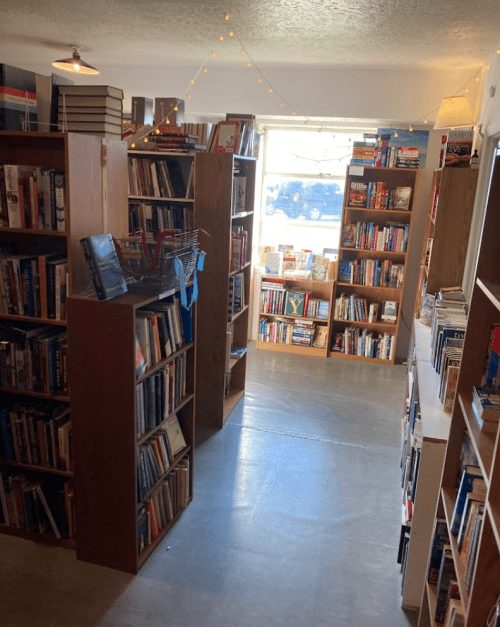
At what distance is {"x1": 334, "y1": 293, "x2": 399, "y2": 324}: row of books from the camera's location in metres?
5.30

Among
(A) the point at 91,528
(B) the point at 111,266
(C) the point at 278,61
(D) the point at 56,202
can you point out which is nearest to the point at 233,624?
(A) the point at 91,528

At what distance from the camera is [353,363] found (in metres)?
5.31

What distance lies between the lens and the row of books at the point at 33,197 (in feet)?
7.03

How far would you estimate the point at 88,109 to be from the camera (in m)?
2.43

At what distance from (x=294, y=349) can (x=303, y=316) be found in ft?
1.22

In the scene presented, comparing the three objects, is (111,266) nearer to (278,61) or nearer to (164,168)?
(164,168)

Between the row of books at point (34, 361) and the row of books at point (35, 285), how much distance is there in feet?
0.38

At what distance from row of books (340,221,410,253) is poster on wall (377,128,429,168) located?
67cm

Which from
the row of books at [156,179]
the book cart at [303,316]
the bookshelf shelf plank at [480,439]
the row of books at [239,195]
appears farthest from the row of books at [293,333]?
the bookshelf shelf plank at [480,439]

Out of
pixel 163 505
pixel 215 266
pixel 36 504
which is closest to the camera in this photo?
pixel 36 504

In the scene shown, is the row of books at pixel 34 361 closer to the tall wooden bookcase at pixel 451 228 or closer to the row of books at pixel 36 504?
the row of books at pixel 36 504

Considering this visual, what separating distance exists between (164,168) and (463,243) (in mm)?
2274

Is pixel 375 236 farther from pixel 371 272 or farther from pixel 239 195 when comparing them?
pixel 239 195

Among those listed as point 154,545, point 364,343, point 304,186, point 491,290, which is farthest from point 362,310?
point 491,290
